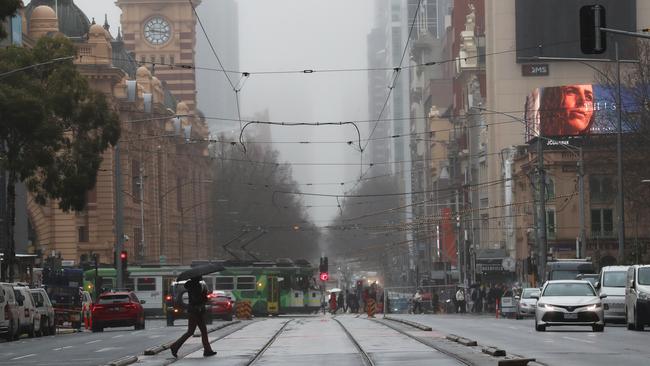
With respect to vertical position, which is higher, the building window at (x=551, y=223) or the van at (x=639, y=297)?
the building window at (x=551, y=223)

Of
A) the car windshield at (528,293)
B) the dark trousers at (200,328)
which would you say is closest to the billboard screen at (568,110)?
the car windshield at (528,293)

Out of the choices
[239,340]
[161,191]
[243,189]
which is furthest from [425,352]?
[243,189]

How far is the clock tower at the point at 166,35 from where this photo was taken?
152m

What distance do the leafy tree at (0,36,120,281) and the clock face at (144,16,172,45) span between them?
9643cm

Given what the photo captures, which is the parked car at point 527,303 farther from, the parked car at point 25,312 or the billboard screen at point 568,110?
the billboard screen at point 568,110

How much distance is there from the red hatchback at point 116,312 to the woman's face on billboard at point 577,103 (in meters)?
41.6

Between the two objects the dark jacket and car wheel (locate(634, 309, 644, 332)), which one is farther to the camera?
car wheel (locate(634, 309, 644, 332))

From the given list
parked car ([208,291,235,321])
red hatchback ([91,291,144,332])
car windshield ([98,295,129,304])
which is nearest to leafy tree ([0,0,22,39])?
red hatchback ([91,291,144,332])

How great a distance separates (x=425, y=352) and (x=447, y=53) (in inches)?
4642

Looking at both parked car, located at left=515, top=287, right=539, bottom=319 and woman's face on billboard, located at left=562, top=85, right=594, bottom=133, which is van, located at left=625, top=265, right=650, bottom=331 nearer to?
parked car, located at left=515, top=287, right=539, bottom=319

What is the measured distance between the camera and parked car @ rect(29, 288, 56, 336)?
49.6 m

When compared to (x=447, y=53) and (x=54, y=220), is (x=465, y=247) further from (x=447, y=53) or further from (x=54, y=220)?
(x=447, y=53)

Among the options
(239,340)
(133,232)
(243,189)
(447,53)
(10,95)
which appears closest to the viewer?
(239,340)

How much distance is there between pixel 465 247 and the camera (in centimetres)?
10362
